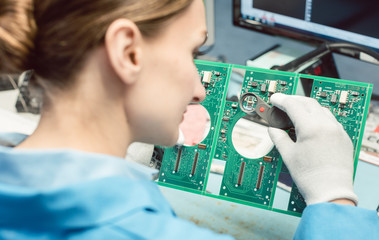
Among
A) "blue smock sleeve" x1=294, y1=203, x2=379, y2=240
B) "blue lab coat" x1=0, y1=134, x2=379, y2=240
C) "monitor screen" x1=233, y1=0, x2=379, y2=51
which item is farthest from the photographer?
"monitor screen" x1=233, y1=0, x2=379, y2=51

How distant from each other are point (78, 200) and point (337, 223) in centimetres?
46

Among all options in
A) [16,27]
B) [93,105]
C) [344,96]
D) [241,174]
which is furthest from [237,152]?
[16,27]

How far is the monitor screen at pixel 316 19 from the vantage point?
102 centimetres

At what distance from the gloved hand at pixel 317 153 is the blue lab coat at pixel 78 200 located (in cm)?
31

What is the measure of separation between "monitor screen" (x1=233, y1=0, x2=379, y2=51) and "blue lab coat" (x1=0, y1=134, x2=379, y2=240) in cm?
81

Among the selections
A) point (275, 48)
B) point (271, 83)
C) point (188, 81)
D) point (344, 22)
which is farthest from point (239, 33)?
point (188, 81)

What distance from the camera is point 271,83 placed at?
0.83 m

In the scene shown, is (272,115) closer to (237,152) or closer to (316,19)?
(237,152)

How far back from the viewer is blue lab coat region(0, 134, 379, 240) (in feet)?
1.51

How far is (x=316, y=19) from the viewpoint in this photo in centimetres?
111

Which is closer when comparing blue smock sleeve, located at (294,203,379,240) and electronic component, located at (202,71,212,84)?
blue smock sleeve, located at (294,203,379,240)

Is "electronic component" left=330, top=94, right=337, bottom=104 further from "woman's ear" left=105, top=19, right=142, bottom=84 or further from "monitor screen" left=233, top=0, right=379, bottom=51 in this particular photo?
"woman's ear" left=105, top=19, right=142, bottom=84

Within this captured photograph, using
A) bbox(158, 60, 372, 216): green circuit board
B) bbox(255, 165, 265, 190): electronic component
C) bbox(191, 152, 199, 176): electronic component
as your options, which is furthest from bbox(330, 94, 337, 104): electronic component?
bbox(191, 152, 199, 176): electronic component

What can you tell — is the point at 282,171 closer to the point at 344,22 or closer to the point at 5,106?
the point at 344,22
